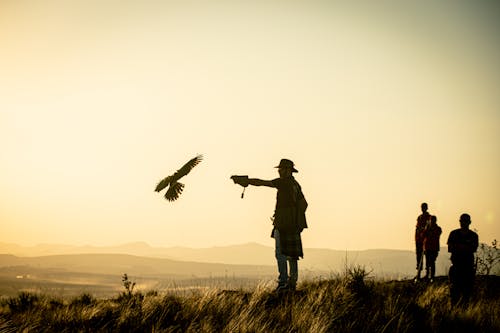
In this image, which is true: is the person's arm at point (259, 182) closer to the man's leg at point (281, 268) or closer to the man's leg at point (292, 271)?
the man's leg at point (281, 268)

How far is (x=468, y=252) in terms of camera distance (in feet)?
29.0

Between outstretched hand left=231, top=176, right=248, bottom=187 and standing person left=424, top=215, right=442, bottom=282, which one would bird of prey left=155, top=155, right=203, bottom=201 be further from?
standing person left=424, top=215, right=442, bottom=282

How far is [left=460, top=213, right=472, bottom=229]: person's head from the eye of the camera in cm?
881

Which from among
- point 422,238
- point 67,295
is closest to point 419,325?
point 422,238

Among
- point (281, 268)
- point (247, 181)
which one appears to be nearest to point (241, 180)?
point (247, 181)

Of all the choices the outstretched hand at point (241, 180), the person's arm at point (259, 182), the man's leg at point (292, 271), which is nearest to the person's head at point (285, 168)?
the person's arm at point (259, 182)

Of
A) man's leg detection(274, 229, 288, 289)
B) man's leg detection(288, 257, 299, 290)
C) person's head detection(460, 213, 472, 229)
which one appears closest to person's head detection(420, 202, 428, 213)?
person's head detection(460, 213, 472, 229)

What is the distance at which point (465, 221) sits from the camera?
348 inches

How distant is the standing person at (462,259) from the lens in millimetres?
8836

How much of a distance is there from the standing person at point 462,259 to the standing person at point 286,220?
275 cm

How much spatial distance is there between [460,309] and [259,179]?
4.11m

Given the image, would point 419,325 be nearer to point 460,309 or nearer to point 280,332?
point 460,309

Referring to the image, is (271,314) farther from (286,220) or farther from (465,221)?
(465,221)

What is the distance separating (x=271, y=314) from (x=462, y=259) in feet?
13.0
